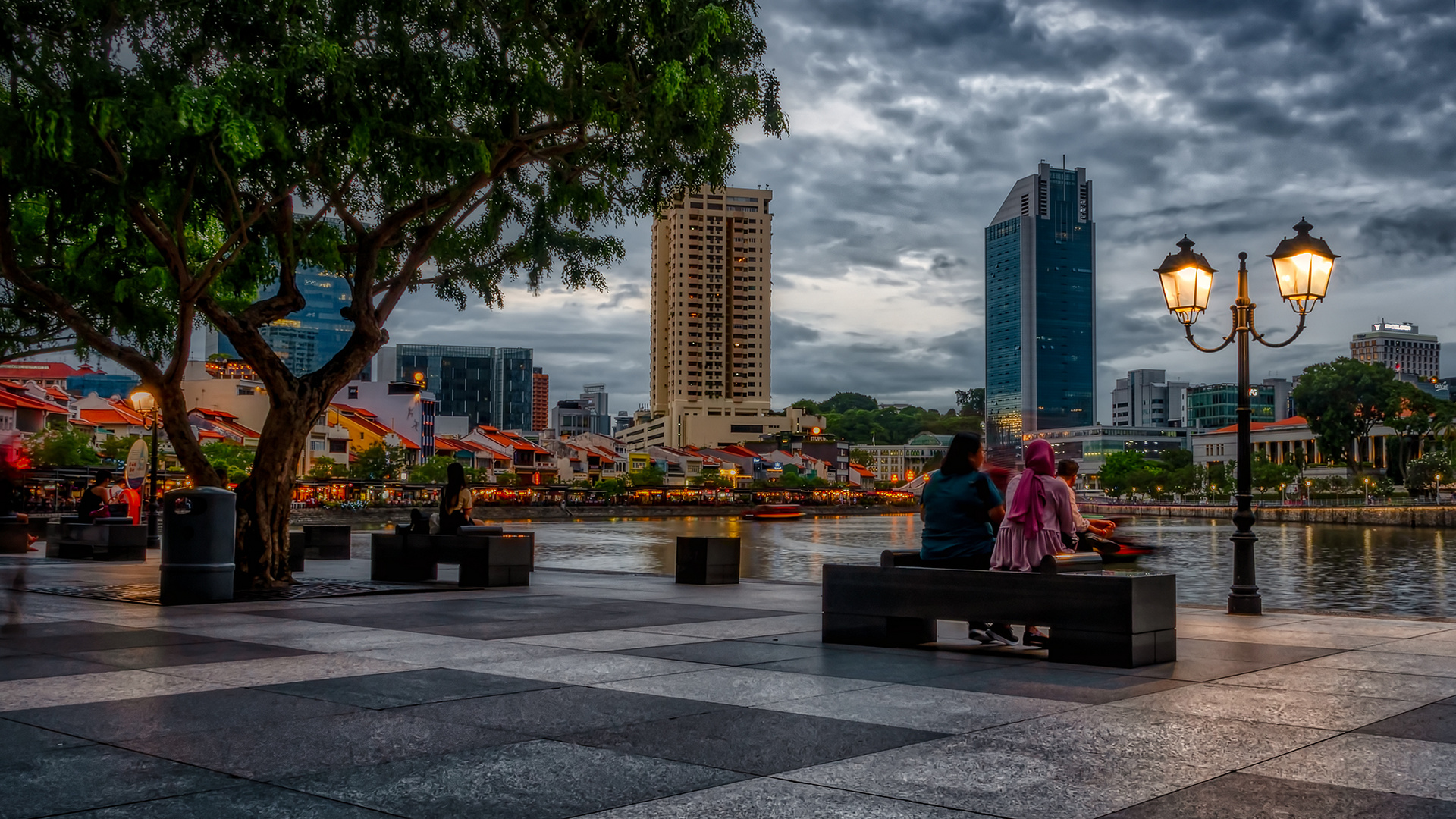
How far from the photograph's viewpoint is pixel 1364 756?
5336mm

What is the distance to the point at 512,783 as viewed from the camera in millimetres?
4734

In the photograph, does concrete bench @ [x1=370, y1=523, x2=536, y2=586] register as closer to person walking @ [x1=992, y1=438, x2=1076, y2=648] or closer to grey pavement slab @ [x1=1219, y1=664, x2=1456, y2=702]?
person walking @ [x1=992, y1=438, x2=1076, y2=648]

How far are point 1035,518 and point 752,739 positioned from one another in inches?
155

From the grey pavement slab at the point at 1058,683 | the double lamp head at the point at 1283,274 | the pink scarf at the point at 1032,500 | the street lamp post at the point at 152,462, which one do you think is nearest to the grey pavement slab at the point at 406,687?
the grey pavement slab at the point at 1058,683

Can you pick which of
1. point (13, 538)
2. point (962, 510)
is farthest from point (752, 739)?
point (13, 538)

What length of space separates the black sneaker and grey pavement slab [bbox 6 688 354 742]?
17.3ft

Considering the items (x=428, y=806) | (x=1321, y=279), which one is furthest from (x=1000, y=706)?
(x=1321, y=279)

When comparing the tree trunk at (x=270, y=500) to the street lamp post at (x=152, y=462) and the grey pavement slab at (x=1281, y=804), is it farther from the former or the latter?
the street lamp post at (x=152, y=462)

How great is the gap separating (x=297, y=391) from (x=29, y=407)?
218 ft

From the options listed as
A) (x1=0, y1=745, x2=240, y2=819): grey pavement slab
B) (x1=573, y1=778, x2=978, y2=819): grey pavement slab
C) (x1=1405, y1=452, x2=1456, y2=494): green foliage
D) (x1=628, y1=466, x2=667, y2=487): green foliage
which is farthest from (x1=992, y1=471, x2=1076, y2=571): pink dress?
(x1=628, y1=466, x2=667, y2=487): green foliage

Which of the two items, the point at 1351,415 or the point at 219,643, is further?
the point at 1351,415

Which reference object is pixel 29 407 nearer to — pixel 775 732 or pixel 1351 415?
pixel 775 732

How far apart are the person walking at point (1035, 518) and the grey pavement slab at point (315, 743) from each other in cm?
456

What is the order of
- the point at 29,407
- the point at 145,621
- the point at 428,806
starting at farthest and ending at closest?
the point at 29,407
the point at 145,621
the point at 428,806
